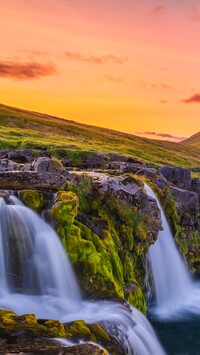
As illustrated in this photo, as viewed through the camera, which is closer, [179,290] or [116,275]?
[116,275]

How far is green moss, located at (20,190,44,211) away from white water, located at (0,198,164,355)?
764 millimetres

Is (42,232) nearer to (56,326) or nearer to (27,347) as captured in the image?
(56,326)

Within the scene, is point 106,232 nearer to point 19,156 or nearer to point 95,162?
point 95,162

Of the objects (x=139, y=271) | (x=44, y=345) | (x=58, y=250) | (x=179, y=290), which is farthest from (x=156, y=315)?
(x=44, y=345)

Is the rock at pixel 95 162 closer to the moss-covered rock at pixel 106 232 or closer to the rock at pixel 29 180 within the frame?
the moss-covered rock at pixel 106 232

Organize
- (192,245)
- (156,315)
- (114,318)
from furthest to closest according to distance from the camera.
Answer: (192,245) → (156,315) → (114,318)

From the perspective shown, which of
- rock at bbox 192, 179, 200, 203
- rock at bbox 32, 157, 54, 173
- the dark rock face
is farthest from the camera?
rock at bbox 192, 179, 200, 203

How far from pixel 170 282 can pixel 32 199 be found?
14.1 meters

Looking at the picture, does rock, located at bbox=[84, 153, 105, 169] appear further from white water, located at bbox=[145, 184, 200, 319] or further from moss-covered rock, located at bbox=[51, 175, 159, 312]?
moss-covered rock, located at bbox=[51, 175, 159, 312]

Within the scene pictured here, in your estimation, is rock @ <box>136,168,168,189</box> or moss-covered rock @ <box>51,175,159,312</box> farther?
rock @ <box>136,168,168,189</box>

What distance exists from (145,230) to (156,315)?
18.0 feet

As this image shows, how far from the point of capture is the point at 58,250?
781 inches

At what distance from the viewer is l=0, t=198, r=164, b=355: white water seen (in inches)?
658

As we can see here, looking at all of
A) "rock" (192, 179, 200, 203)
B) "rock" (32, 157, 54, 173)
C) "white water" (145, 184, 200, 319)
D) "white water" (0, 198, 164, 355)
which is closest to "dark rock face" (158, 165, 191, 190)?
"rock" (192, 179, 200, 203)
